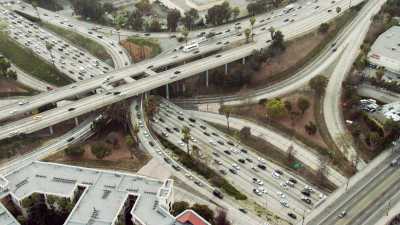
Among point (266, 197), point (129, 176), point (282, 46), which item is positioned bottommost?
point (266, 197)

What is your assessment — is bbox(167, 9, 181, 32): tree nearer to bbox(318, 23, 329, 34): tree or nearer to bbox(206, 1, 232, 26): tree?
bbox(206, 1, 232, 26): tree

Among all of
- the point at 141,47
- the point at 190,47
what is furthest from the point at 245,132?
the point at 141,47

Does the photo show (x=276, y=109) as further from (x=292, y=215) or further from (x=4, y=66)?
(x=4, y=66)

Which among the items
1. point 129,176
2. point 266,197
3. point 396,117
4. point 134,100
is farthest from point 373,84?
point 129,176

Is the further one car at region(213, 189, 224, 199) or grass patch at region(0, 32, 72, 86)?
grass patch at region(0, 32, 72, 86)

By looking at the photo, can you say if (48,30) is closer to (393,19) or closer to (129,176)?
(129,176)

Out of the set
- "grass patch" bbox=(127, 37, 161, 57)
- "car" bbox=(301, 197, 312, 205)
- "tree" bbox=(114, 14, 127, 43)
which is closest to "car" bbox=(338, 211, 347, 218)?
"car" bbox=(301, 197, 312, 205)

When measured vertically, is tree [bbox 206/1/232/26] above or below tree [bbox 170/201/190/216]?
above
